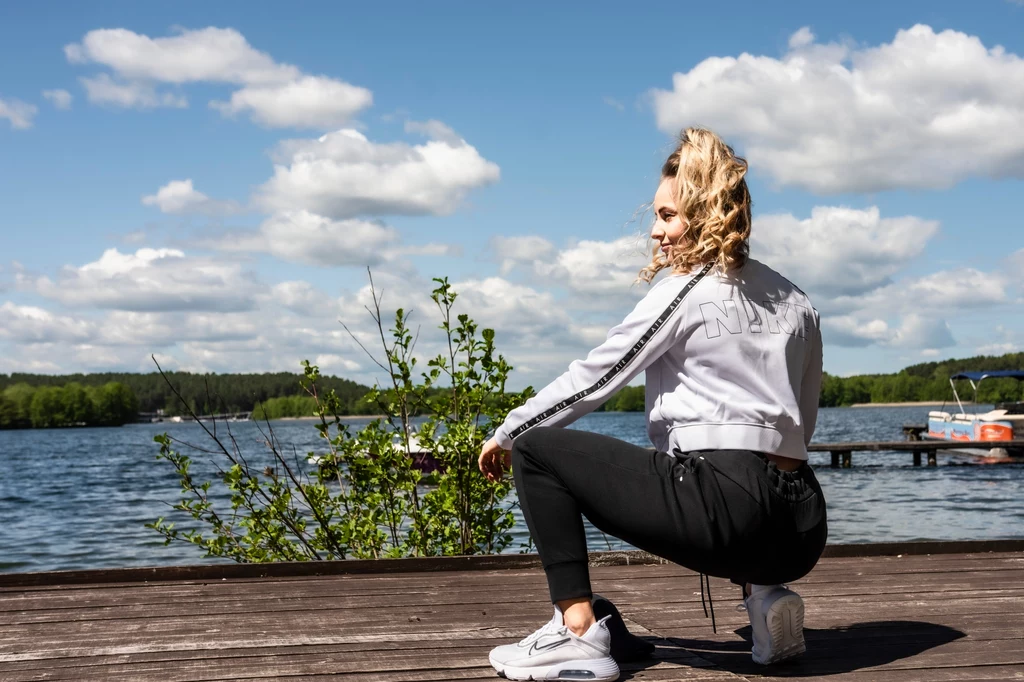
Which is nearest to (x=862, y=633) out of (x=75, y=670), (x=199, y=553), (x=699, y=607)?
(x=699, y=607)

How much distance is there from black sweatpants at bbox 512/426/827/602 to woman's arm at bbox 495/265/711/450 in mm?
56

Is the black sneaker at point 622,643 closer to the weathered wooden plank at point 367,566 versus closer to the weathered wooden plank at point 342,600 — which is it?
the weathered wooden plank at point 342,600

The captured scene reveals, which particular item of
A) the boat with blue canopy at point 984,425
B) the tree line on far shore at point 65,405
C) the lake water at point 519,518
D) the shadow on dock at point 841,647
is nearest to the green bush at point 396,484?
the lake water at point 519,518

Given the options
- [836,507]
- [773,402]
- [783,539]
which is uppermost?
[773,402]

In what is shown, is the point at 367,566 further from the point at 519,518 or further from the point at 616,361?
the point at 519,518

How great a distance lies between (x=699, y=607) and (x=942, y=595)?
3.31ft

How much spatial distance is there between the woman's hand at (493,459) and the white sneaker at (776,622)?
80 cm

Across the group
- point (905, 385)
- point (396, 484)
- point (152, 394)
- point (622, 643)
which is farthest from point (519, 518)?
point (152, 394)

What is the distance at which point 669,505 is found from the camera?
2445mm

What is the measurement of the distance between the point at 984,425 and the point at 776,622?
3079 cm

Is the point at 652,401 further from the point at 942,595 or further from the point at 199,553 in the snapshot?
the point at 199,553

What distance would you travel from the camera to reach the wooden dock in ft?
9.19

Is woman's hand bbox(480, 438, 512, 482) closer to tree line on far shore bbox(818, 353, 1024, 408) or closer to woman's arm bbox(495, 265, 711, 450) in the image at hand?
woman's arm bbox(495, 265, 711, 450)

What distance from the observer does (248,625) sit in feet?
11.2
